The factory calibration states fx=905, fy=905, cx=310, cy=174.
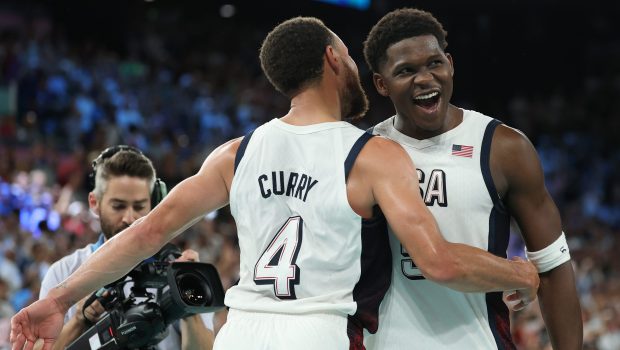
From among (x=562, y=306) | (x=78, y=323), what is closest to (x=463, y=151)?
(x=562, y=306)

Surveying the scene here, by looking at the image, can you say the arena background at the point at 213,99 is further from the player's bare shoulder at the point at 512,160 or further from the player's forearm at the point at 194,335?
the player's bare shoulder at the point at 512,160

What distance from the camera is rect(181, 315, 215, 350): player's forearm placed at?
441cm

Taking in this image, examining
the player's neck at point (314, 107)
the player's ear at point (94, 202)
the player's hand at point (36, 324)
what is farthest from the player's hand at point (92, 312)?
the player's neck at point (314, 107)

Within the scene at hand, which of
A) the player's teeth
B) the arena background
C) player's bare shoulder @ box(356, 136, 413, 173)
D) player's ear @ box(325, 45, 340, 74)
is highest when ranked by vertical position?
player's ear @ box(325, 45, 340, 74)

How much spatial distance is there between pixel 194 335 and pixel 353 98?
1.56 metres

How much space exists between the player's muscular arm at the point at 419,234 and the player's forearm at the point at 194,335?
1.51 meters

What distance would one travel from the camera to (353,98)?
3.56m

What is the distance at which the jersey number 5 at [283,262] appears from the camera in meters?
3.22

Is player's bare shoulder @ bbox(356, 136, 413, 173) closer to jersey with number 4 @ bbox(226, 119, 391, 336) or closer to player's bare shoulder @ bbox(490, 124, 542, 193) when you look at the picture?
jersey with number 4 @ bbox(226, 119, 391, 336)

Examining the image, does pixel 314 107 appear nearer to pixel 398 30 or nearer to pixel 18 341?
pixel 398 30

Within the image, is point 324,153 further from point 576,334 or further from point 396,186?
point 576,334

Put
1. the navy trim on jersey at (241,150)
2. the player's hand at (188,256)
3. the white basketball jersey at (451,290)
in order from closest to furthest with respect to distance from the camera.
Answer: the navy trim on jersey at (241,150) → the white basketball jersey at (451,290) → the player's hand at (188,256)

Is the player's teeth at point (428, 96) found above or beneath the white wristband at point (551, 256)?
above

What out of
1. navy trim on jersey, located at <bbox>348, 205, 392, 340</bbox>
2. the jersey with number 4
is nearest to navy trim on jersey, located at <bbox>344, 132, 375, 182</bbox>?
the jersey with number 4
